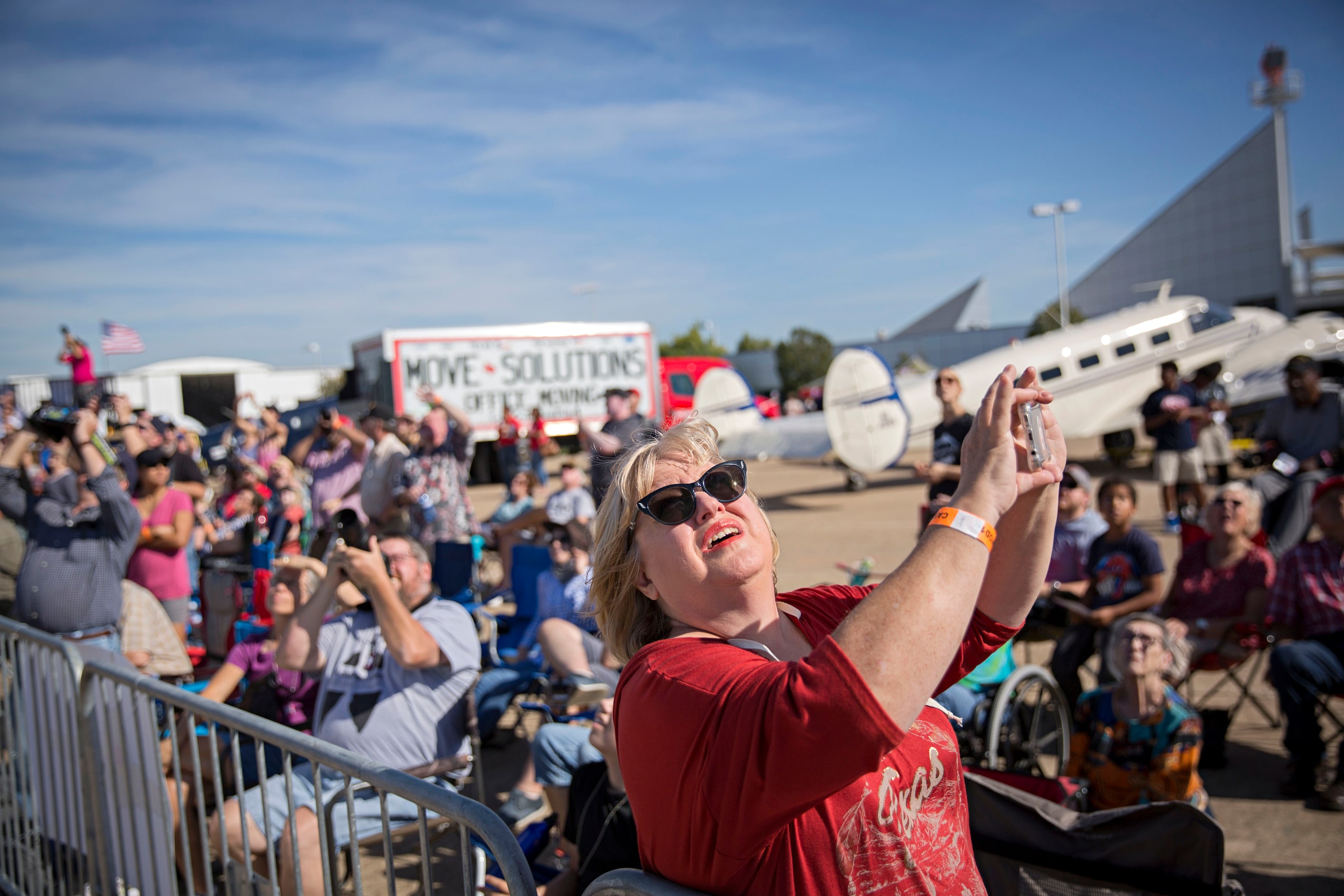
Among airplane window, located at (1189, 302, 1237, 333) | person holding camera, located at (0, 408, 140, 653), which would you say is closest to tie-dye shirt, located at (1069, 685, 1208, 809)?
person holding camera, located at (0, 408, 140, 653)

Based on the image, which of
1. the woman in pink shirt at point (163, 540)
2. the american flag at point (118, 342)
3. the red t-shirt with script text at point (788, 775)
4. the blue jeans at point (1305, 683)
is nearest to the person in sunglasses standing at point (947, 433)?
the blue jeans at point (1305, 683)

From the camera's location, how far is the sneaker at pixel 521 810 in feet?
12.1

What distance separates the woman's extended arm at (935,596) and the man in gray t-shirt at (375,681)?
2.41m

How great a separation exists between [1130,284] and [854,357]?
40.1m

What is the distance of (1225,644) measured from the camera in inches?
173

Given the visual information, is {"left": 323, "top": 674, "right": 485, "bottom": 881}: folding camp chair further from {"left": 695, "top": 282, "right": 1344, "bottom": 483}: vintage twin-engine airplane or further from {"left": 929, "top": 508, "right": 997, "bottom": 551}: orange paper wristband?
{"left": 695, "top": 282, "right": 1344, "bottom": 483}: vintage twin-engine airplane

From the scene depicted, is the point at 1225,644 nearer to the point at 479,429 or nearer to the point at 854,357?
the point at 854,357

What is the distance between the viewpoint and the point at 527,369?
18.5m

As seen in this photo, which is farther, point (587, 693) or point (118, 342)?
point (118, 342)

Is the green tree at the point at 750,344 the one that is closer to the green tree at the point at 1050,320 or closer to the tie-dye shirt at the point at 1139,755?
the green tree at the point at 1050,320

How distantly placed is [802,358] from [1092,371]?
33.1 m

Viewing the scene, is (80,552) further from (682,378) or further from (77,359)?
(682,378)

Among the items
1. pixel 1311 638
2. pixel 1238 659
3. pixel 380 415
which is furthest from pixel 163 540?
pixel 1311 638

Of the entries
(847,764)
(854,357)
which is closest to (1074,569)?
→ (847,764)
